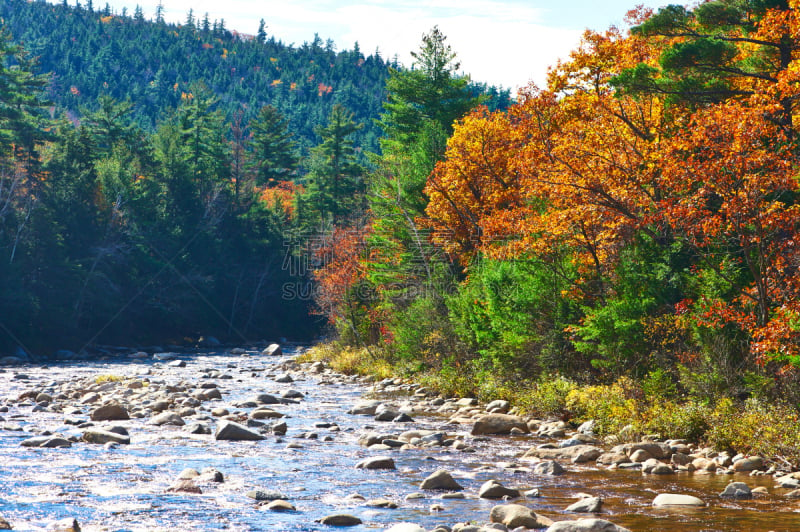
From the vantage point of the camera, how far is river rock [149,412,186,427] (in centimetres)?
1967

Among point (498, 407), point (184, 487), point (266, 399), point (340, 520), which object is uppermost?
point (340, 520)

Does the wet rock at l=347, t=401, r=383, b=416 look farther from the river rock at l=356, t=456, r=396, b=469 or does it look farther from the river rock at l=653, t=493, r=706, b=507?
the river rock at l=653, t=493, r=706, b=507

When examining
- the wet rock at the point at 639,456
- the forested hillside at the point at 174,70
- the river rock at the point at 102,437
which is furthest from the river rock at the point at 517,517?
the forested hillside at the point at 174,70

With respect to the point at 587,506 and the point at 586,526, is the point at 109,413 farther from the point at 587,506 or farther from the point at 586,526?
the point at 586,526

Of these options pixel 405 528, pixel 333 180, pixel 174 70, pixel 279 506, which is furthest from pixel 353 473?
pixel 174 70

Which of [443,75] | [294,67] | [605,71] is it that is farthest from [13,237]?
[294,67]

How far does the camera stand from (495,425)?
19.0m

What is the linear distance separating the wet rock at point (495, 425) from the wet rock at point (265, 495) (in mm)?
7679

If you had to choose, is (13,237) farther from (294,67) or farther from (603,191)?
(294,67)

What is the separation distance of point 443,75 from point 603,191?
28.9 metres

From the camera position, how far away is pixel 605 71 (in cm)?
2542

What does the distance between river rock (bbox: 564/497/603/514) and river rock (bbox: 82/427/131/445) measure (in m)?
9.84

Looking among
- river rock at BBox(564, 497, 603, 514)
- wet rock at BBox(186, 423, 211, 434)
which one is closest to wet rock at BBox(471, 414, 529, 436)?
wet rock at BBox(186, 423, 211, 434)

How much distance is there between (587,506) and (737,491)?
8.53 ft
